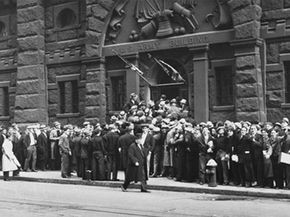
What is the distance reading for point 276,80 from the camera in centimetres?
2039

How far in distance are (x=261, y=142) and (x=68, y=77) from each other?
1270 centimetres

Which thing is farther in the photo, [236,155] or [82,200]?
[236,155]

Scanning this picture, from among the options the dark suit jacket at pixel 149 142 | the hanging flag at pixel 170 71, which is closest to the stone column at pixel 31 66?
the hanging flag at pixel 170 71

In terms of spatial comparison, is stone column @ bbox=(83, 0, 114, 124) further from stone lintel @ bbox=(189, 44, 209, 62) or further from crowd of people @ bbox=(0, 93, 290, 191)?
stone lintel @ bbox=(189, 44, 209, 62)

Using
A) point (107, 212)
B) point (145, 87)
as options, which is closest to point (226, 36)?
point (145, 87)

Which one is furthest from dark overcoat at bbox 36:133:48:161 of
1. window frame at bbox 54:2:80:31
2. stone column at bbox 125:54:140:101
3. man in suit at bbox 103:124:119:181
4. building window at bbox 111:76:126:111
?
window frame at bbox 54:2:80:31

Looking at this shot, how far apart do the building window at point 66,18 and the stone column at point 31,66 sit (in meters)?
0.90

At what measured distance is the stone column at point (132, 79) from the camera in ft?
78.3

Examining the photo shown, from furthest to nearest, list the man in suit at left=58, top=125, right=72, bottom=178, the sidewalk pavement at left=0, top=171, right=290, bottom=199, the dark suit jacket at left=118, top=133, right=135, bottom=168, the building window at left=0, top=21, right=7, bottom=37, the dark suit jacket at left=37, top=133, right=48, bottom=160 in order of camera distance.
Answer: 1. the building window at left=0, top=21, right=7, bottom=37
2. the dark suit jacket at left=37, top=133, right=48, bottom=160
3. the man in suit at left=58, top=125, right=72, bottom=178
4. the dark suit jacket at left=118, top=133, right=135, bottom=168
5. the sidewalk pavement at left=0, top=171, right=290, bottom=199

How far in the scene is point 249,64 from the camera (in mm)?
20484

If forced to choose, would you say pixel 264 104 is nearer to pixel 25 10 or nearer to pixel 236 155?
pixel 236 155

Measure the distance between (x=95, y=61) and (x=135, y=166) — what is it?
10.3m

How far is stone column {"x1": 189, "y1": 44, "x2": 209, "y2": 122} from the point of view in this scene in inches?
855

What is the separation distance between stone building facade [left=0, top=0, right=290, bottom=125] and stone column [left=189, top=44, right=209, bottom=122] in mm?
39
